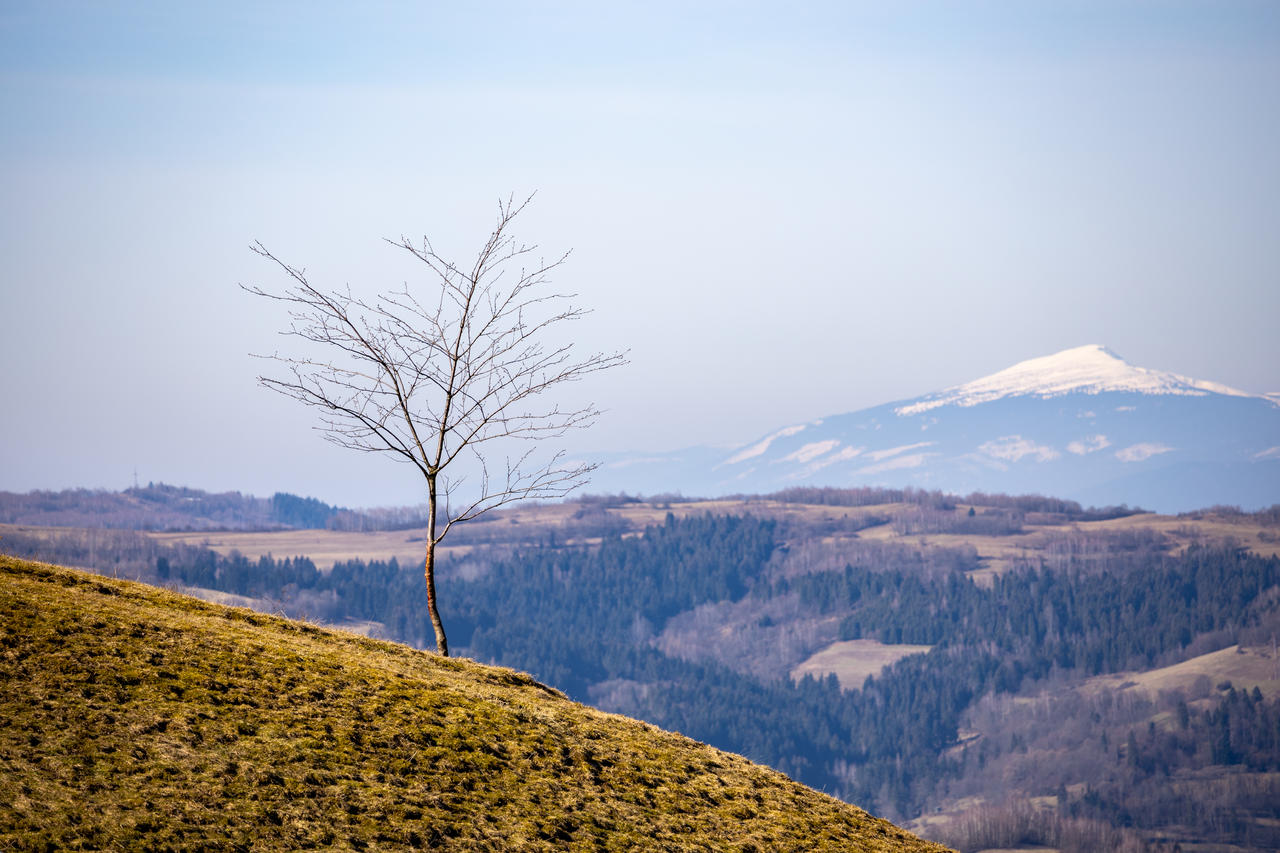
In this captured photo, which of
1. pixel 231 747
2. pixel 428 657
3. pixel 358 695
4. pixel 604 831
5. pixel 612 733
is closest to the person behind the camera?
pixel 231 747

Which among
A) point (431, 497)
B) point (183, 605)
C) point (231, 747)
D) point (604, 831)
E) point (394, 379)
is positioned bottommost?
point (604, 831)

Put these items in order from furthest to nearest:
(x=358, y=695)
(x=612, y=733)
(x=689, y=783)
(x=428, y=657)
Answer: (x=428, y=657) → (x=612, y=733) → (x=689, y=783) → (x=358, y=695)

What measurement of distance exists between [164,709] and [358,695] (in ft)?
9.99

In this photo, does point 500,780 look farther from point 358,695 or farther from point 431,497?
point 431,497

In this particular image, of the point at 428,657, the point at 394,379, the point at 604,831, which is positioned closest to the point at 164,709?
the point at 604,831

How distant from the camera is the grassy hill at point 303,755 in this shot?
13.4m

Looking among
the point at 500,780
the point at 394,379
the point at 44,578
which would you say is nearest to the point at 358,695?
the point at 500,780

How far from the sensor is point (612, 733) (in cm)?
2022

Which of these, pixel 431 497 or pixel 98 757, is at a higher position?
pixel 431 497

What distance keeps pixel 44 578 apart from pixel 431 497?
687cm

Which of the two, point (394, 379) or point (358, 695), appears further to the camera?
point (394, 379)

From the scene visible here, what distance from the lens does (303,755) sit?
15.3 m

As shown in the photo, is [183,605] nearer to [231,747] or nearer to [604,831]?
[231,747]

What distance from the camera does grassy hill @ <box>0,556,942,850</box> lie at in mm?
13367
